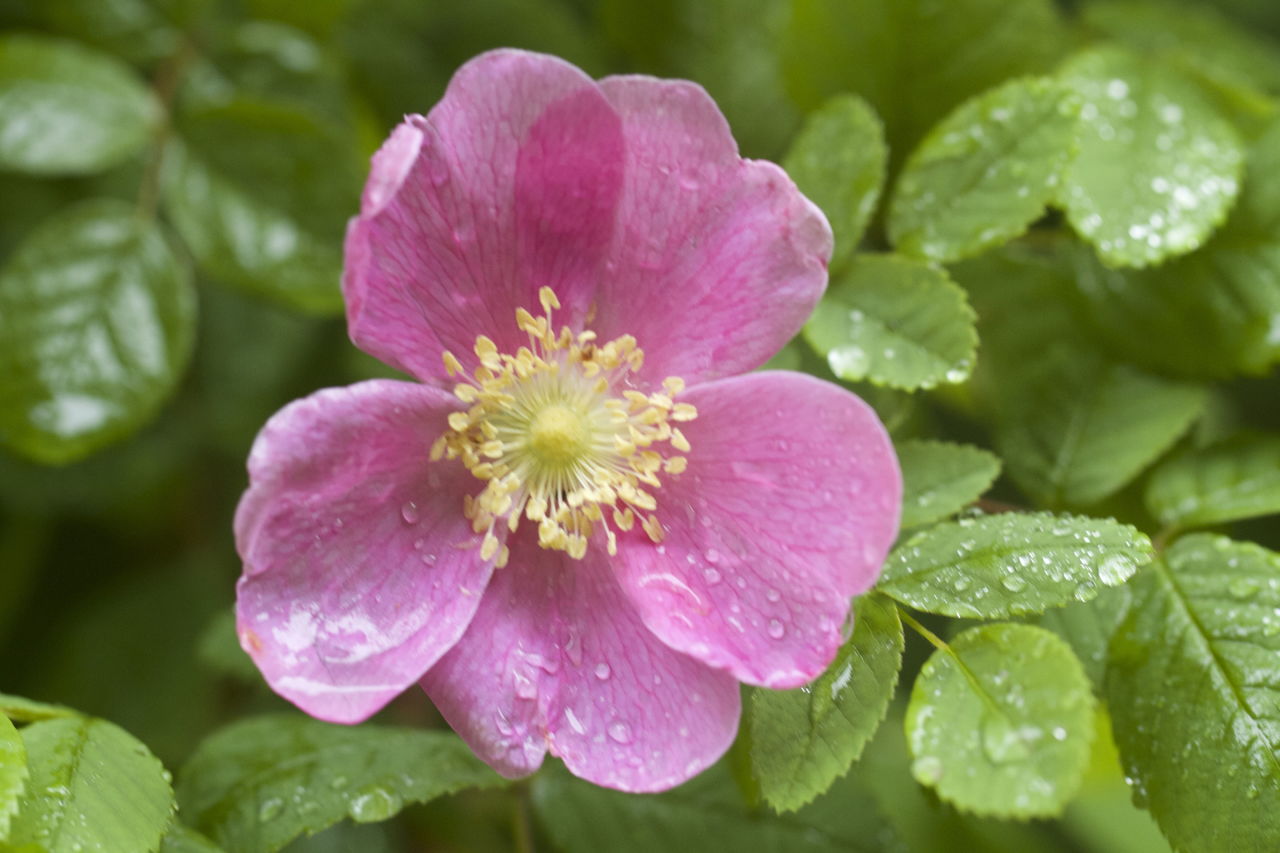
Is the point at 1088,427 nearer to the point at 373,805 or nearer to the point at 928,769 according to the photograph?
the point at 928,769

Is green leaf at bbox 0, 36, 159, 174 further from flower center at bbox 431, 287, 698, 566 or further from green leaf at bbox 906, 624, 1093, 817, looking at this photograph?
green leaf at bbox 906, 624, 1093, 817

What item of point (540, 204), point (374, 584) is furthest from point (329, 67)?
point (374, 584)

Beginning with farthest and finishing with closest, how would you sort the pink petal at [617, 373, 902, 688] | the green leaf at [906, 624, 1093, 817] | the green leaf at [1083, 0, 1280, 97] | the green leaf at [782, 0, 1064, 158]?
the green leaf at [1083, 0, 1280, 97] → the green leaf at [782, 0, 1064, 158] → the pink petal at [617, 373, 902, 688] → the green leaf at [906, 624, 1093, 817]

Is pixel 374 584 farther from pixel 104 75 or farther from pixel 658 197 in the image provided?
pixel 104 75

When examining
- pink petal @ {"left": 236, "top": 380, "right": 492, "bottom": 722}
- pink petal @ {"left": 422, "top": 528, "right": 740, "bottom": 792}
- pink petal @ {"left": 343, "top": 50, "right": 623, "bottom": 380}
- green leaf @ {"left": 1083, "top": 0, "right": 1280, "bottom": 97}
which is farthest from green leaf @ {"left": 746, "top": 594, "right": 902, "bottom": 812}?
green leaf @ {"left": 1083, "top": 0, "right": 1280, "bottom": 97}

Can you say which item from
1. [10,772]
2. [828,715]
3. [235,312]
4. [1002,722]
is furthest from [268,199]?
[1002,722]

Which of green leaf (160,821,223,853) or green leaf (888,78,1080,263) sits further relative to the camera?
green leaf (888,78,1080,263)

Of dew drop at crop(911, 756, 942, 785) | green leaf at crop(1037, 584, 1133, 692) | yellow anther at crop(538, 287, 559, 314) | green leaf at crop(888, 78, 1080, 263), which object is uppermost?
green leaf at crop(888, 78, 1080, 263)
